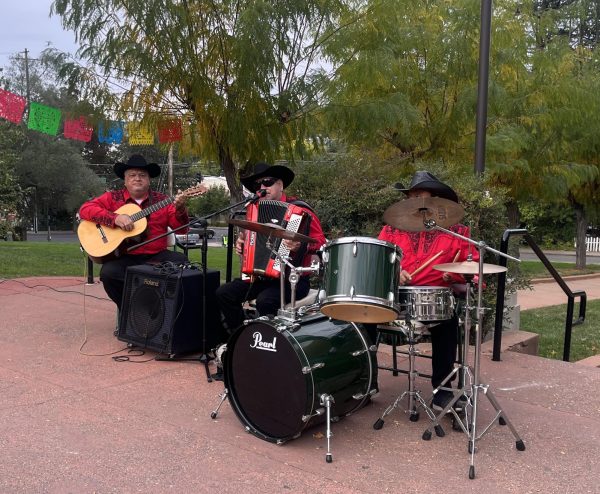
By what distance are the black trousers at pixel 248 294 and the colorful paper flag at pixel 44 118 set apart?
6085mm

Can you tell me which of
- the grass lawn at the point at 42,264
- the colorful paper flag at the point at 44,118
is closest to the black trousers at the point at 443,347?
the grass lawn at the point at 42,264

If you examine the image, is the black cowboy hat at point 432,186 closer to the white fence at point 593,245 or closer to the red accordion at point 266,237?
the red accordion at point 266,237

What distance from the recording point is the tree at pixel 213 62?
22.1ft

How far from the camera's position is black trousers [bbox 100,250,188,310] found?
6238 mm

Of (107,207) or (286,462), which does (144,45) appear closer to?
(107,207)

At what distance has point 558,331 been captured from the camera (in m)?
9.24

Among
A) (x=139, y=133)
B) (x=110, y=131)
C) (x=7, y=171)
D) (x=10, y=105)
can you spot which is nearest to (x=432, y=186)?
→ (x=139, y=133)

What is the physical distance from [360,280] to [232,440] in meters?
1.29

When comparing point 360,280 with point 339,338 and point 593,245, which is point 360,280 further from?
point 593,245

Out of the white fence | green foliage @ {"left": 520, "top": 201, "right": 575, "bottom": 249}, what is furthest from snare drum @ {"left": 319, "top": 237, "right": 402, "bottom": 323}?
the white fence

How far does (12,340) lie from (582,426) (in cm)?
510

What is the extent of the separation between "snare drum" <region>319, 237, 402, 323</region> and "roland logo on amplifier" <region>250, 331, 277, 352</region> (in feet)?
1.21

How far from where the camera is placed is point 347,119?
7484mm

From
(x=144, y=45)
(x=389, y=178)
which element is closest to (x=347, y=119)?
(x=389, y=178)
